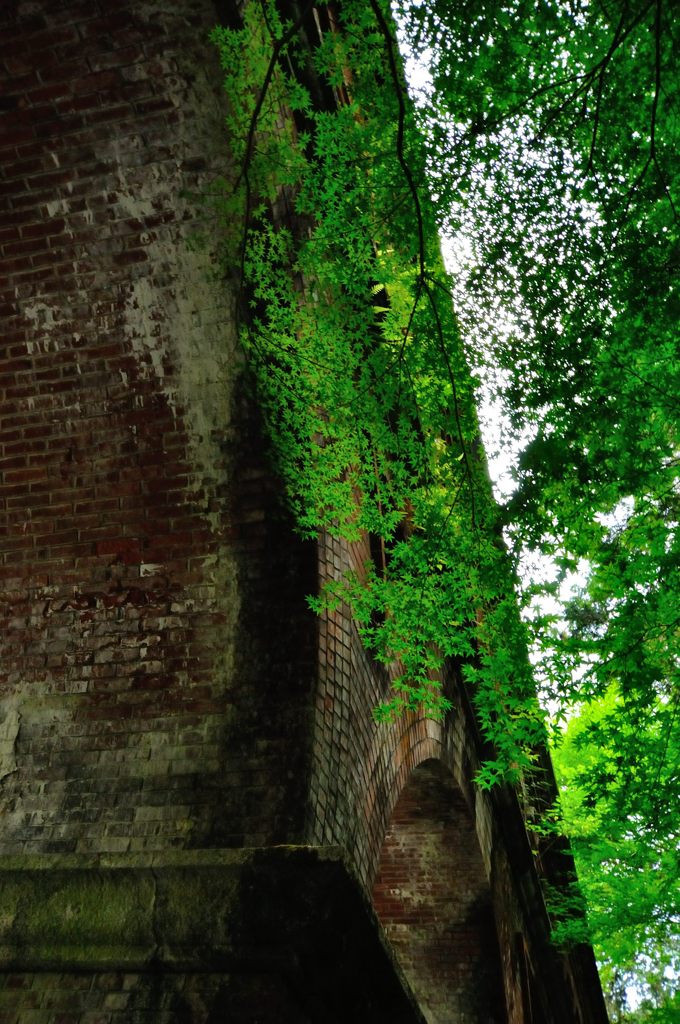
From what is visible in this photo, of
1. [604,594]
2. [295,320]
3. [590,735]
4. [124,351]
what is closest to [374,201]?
[295,320]

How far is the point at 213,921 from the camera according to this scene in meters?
3.40

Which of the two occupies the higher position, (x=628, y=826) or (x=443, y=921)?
(x=628, y=826)

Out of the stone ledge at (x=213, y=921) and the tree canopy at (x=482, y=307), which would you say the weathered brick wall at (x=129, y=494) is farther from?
the stone ledge at (x=213, y=921)

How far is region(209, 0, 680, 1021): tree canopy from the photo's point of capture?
3.68m

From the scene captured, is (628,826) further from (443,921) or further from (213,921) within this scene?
(213,921)

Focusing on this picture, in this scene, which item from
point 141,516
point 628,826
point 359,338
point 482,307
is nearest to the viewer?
point 482,307

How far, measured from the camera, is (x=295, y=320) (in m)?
4.37

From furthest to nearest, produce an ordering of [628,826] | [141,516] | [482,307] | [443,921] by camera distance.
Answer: [443,921] → [628,826] → [141,516] → [482,307]

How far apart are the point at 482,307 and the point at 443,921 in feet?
19.5

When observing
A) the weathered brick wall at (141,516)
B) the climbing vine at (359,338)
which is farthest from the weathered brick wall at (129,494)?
the climbing vine at (359,338)

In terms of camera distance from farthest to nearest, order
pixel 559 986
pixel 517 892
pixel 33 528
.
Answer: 1. pixel 559 986
2. pixel 517 892
3. pixel 33 528

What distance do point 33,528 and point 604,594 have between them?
9.93 feet

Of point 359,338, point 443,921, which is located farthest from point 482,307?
point 443,921

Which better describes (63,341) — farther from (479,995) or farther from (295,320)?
(479,995)
